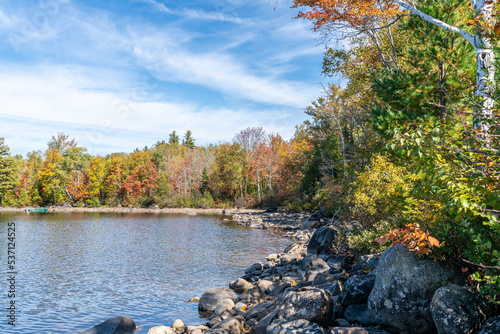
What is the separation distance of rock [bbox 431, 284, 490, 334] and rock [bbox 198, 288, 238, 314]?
7087 mm

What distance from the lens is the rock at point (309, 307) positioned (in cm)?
615

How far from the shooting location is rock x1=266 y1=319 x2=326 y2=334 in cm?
566

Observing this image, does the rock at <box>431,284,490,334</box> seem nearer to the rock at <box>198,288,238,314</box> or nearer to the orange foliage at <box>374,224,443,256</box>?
the orange foliage at <box>374,224,443,256</box>

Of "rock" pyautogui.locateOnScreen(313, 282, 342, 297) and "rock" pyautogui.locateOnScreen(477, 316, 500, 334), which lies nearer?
"rock" pyautogui.locateOnScreen(477, 316, 500, 334)

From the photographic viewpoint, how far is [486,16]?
21.5ft

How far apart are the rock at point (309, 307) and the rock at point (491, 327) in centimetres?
250

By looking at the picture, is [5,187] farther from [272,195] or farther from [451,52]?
[451,52]

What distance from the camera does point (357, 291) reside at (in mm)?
7016

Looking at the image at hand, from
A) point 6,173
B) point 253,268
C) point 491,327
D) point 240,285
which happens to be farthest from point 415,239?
point 6,173

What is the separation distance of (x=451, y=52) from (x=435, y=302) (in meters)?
6.77

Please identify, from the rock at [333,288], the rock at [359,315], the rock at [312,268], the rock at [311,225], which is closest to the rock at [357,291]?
the rock at [359,315]

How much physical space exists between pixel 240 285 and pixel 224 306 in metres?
2.78

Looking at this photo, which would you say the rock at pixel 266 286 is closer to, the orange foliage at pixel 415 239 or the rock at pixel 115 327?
the rock at pixel 115 327

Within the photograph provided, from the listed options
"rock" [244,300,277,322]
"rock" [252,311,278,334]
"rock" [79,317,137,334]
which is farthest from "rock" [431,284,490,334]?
"rock" [79,317,137,334]
